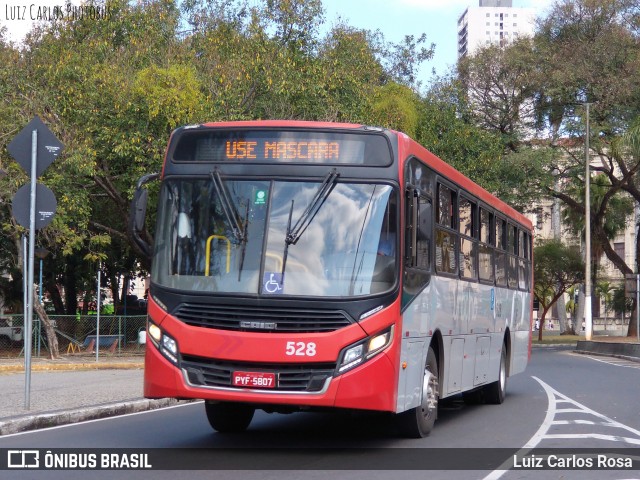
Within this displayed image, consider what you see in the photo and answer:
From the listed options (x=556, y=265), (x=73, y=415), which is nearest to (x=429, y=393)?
(x=73, y=415)

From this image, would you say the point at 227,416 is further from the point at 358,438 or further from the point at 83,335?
the point at 83,335

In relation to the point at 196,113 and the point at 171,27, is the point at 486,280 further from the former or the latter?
the point at 171,27

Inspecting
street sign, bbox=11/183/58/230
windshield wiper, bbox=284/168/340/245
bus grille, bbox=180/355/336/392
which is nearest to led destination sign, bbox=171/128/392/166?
windshield wiper, bbox=284/168/340/245

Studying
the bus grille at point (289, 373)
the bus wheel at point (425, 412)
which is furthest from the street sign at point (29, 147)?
the bus wheel at point (425, 412)

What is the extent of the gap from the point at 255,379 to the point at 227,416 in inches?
95.4

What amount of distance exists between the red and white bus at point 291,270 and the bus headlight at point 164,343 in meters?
0.01

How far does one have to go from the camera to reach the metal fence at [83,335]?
32.4 m

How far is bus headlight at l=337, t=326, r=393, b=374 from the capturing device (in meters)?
A: 10.0

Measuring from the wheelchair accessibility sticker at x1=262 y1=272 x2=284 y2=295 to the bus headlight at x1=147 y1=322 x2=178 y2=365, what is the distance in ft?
3.38

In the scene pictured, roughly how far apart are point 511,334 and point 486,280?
3.27 metres

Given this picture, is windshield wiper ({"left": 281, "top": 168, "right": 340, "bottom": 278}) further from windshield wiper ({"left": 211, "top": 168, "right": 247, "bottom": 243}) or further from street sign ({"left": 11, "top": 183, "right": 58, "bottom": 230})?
street sign ({"left": 11, "top": 183, "right": 58, "bottom": 230})

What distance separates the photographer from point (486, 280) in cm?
1591

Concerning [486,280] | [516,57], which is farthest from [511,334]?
[516,57]

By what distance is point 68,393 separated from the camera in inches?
688
